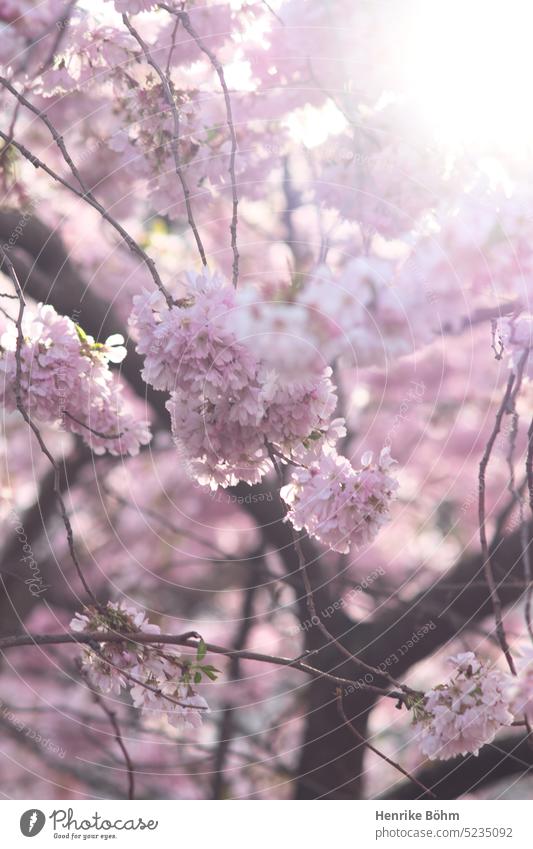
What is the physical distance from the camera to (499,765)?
1086 mm

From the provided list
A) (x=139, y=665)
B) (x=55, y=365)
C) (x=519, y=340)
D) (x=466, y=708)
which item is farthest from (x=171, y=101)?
(x=466, y=708)

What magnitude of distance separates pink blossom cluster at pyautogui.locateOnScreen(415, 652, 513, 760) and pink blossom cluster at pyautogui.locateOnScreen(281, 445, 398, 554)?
166mm

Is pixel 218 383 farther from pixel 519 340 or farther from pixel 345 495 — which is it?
pixel 519 340

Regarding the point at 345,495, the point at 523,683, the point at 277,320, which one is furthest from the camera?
the point at 523,683

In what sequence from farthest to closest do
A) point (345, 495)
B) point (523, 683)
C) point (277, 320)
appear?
point (523, 683)
point (345, 495)
point (277, 320)

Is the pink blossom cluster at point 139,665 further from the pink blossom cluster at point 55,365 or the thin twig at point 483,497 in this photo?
the thin twig at point 483,497

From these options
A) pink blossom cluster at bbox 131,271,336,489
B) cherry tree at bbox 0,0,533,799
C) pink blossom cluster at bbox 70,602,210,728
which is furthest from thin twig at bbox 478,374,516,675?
pink blossom cluster at bbox 70,602,210,728

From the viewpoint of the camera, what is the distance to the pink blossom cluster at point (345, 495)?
2.08ft

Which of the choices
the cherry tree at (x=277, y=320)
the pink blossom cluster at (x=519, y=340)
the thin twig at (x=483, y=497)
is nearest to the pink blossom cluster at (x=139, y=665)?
the cherry tree at (x=277, y=320)

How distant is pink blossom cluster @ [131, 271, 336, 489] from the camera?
56 cm

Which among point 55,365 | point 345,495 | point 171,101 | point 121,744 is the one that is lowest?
point 121,744

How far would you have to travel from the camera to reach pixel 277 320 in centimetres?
51

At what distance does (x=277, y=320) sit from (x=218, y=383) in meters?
0.08

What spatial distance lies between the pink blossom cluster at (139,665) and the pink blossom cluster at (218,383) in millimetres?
162
